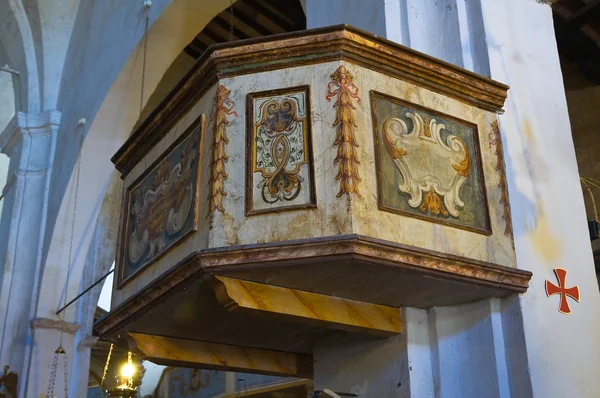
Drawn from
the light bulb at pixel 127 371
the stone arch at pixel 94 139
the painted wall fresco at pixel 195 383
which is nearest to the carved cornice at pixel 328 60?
the light bulb at pixel 127 371

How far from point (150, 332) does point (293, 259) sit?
49.8 inches

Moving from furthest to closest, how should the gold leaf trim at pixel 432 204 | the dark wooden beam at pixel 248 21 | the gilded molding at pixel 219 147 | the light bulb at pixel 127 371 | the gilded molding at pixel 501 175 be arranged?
1. the dark wooden beam at pixel 248 21
2. the light bulb at pixel 127 371
3. the gilded molding at pixel 501 175
4. the gold leaf trim at pixel 432 204
5. the gilded molding at pixel 219 147

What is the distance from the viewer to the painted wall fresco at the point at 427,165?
11.6ft

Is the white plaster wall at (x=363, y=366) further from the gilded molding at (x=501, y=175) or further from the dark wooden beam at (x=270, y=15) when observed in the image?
the dark wooden beam at (x=270, y=15)

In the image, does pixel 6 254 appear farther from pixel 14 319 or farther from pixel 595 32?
pixel 595 32

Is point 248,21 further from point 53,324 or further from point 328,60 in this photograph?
point 328,60

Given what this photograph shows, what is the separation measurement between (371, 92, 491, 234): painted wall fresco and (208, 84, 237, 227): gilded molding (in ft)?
2.14

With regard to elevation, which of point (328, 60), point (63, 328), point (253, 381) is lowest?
point (253, 381)

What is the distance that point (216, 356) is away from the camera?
4477mm

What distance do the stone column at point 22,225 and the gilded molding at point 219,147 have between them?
21.5 feet

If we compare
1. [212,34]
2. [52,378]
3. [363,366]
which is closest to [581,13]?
[212,34]

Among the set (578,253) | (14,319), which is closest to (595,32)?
(578,253)

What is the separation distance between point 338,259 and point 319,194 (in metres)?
0.29

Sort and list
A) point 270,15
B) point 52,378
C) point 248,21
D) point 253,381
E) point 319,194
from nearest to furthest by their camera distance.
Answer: point 319,194 < point 52,378 < point 270,15 < point 248,21 < point 253,381
